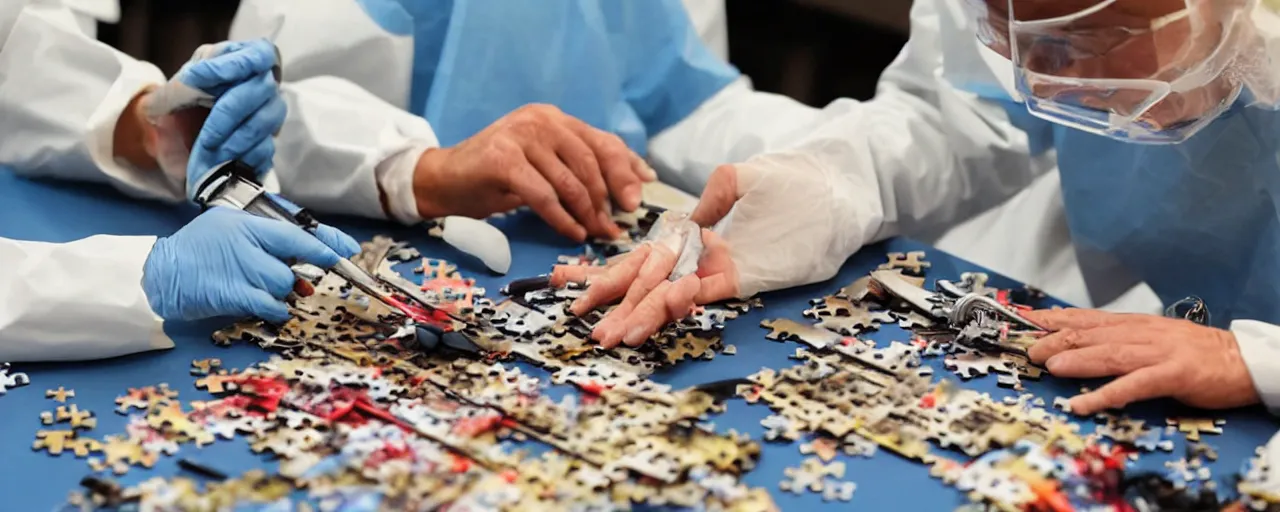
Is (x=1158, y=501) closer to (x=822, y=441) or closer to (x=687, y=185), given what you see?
(x=822, y=441)

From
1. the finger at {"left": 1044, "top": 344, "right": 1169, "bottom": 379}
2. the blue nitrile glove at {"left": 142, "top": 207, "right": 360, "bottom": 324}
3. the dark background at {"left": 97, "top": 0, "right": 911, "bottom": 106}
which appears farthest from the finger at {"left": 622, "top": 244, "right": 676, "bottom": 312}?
the dark background at {"left": 97, "top": 0, "right": 911, "bottom": 106}

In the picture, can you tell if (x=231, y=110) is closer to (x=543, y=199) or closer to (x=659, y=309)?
(x=543, y=199)

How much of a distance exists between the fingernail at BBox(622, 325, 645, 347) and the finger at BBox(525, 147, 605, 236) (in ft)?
1.45

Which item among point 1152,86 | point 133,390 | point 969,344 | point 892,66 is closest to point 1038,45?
point 1152,86

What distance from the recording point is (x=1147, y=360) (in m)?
1.44

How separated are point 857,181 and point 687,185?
449 millimetres

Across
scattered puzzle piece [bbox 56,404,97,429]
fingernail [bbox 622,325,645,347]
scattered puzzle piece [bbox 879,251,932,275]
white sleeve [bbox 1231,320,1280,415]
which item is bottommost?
scattered puzzle piece [bbox 56,404,97,429]

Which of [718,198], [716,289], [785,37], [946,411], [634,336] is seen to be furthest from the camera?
[785,37]

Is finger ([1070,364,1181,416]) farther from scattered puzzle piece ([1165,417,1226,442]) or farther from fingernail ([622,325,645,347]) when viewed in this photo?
fingernail ([622,325,645,347])

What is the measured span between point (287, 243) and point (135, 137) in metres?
0.59

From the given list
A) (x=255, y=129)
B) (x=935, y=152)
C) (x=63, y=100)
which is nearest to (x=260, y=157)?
(x=255, y=129)

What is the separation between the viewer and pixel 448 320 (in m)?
1.53

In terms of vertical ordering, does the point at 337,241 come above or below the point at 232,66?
below

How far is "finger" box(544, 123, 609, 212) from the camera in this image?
1.93 m
